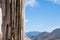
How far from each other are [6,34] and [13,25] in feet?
0.32

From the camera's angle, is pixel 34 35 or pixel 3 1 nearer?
pixel 3 1

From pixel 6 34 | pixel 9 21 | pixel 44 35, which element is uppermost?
pixel 9 21

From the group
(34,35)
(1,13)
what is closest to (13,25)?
(1,13)

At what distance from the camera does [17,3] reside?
1171mm

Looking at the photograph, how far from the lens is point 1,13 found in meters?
1.14

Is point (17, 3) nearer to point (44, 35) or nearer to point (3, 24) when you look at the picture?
point (3, 24)

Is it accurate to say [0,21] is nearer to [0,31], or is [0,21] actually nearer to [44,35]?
[0,31]

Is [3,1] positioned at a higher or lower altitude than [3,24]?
higher

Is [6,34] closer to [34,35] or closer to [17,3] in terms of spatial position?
[17,3]

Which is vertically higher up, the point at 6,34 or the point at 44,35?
the point at 6,34

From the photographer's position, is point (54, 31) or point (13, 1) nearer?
point (13, 1)

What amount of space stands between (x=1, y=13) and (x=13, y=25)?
15 cm

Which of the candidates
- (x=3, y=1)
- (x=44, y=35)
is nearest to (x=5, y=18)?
(x=3, y=1)

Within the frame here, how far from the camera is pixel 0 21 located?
3.68 feet
